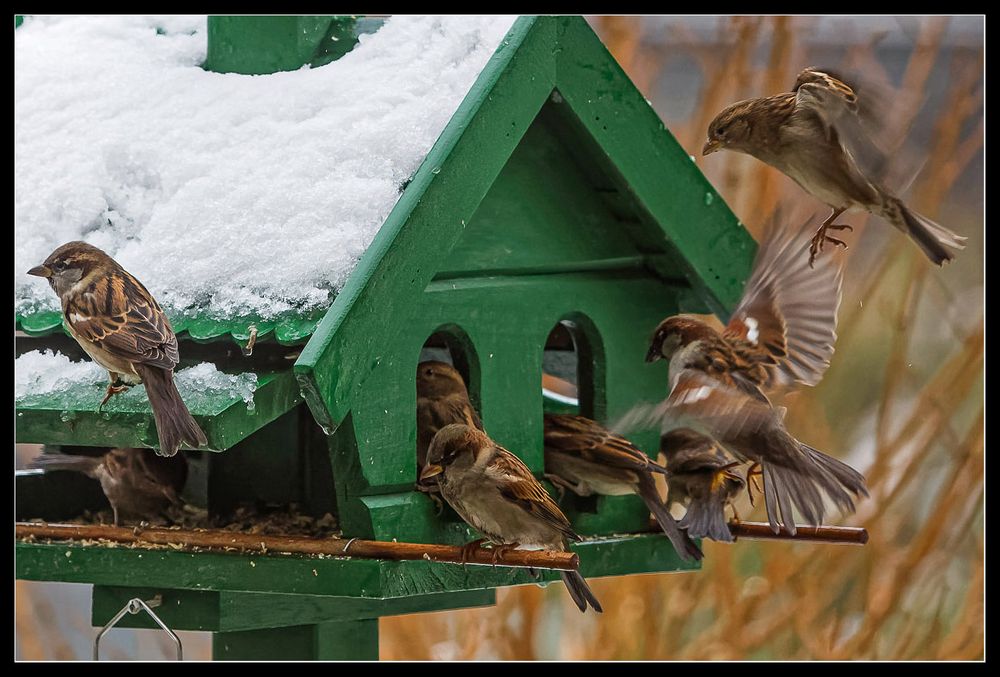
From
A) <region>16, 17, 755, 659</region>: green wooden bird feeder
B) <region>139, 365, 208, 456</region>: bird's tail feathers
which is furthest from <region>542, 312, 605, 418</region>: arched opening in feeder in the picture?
<region>139, 365, 208, 456</region>: bird's tail feathers

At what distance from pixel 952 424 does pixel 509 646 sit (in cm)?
164

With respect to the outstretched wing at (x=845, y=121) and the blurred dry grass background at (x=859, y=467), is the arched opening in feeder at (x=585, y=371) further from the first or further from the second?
the blurred dry grass background at (x=859, y=467)

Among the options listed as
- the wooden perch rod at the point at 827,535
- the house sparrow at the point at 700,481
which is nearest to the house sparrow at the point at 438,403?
the house sparrow at the point at 700,481

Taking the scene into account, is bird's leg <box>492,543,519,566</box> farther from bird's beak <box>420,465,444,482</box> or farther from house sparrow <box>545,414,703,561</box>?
house sparrow <box>545,414,703,561</box>

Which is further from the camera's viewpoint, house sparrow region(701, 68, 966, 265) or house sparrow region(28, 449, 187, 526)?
house sparrow region(28, 449, 187, 526)

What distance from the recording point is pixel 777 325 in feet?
10.1

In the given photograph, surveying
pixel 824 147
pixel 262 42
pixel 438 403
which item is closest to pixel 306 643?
pixel 438 403

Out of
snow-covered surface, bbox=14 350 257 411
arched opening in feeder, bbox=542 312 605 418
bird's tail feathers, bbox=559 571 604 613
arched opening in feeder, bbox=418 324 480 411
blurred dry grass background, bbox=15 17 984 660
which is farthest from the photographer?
blurred dry grass background, bbox=15 17 984 660

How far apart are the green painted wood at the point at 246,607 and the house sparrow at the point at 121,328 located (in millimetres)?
469

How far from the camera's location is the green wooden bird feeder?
271 cm

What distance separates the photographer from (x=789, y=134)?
7.57 ft

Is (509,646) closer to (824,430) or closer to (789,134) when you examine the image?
(824,430)

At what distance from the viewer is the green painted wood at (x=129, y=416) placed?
8.45ft

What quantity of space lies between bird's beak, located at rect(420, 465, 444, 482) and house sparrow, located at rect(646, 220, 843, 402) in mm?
507
